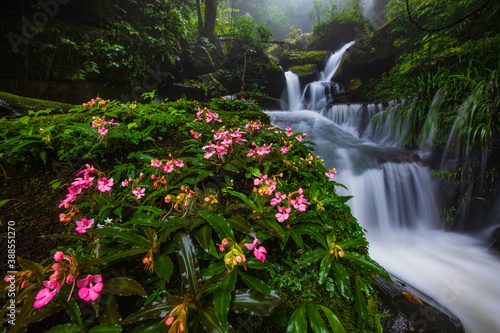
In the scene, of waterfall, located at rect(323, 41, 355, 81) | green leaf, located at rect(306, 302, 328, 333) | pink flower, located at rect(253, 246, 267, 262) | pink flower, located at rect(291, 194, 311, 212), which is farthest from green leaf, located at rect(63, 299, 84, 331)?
waterfall, located at rect(323, 41, 355, 81)

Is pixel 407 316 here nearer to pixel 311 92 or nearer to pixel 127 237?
pixel 127 237

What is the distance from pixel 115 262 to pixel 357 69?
12223mm

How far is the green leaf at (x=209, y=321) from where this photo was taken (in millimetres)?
805

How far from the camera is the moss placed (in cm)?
1095

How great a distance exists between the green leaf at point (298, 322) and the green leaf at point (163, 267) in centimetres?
65

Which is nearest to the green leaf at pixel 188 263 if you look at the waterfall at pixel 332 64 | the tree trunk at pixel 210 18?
the tree trunk at pixel 210 18

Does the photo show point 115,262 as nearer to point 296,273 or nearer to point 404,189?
point 296,273

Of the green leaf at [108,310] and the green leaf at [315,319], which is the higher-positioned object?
the green leaf at [108,310]

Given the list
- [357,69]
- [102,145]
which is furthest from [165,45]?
[357,69]

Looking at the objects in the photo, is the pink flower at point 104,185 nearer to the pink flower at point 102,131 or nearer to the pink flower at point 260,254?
the pink flower at point 102,131

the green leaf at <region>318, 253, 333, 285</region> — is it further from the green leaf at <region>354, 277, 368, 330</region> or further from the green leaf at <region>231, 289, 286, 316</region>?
the green leaf at <region>231, 289, 286, 316</region>

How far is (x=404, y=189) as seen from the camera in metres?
4.07

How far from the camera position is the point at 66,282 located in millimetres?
732

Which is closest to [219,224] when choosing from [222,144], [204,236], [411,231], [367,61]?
[204,236]
